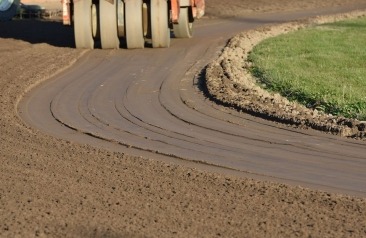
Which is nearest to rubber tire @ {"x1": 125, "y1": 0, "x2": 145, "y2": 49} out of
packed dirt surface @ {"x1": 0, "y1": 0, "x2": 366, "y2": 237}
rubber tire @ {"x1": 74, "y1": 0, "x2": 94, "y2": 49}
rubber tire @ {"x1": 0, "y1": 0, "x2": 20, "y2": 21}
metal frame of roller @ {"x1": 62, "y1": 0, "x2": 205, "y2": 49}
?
metal frame of roller @ {"x1": 62, "y1": 0, "x2": 205, "y2": 49}

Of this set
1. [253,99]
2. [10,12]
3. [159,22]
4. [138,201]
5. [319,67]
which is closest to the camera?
[138,201]

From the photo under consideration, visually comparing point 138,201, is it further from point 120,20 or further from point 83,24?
point 83,24

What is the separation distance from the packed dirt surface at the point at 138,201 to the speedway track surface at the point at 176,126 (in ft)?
2.29

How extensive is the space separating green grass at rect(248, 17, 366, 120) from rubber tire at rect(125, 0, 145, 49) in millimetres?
3054

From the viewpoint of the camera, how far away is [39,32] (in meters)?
29.0

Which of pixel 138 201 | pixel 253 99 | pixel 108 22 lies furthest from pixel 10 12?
pixel 138 201

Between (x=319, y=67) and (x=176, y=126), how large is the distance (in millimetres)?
7159

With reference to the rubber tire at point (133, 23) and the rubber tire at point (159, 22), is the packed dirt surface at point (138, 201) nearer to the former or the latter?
the rubber tire at point (133, 23)

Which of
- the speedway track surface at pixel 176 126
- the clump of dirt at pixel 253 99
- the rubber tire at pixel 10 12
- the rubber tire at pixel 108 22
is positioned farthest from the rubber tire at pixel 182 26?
the rubber tire at pixel 10 12

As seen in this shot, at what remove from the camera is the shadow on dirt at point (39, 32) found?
87.4 feet

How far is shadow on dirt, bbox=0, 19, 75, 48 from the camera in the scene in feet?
87.4

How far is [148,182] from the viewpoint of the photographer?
10.7 meters

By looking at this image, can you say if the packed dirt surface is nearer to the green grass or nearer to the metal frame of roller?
the green grass

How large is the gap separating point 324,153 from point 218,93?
479 cm
